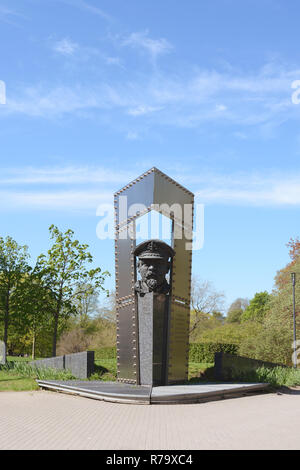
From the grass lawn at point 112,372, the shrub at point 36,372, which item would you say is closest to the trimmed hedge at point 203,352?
the grass lawn at point 112,372

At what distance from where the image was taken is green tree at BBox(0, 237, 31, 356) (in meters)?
27.8

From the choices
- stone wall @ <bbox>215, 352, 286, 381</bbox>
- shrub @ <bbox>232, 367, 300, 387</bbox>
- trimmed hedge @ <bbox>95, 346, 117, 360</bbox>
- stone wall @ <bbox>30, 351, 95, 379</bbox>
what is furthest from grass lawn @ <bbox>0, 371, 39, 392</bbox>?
trimmed hedge @ <bbox>95, 346, 117, 360</bbox>

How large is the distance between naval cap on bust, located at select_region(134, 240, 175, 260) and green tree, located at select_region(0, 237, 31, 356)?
1534 centimetres

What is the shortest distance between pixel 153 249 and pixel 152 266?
53 centimetres

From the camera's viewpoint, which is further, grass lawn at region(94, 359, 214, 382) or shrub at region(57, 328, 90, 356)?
shrub at region(57, 328, 90, 356)

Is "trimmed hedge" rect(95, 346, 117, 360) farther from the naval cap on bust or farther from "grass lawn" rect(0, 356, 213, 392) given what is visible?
the naval cap on bust

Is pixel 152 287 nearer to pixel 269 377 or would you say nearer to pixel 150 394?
pixel 150 394

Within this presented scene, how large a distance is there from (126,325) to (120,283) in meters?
1.41

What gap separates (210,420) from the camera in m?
9.00

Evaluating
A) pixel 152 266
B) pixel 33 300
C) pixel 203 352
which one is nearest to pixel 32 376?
pixel 152 266

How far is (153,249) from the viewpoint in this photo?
1418 cm

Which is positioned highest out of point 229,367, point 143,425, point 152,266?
point 152,266

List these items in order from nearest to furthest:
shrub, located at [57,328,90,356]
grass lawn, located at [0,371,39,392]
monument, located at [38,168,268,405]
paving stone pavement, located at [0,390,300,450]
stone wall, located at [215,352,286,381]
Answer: paving stone pavement, located at [0,390,300,450] → monument, located at [38,168,268,405] → grass lawn, located at [0,371,39,392] → stone wall, located at [215,352,286,381] → shrub, located at [57,328,90,356]
